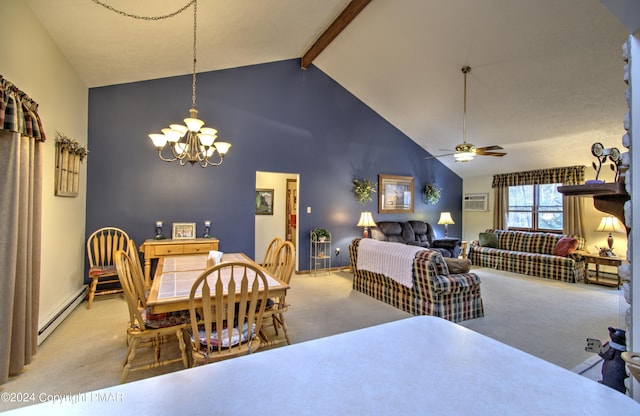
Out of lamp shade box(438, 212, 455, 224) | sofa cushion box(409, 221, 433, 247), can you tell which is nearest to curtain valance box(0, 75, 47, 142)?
sofa cushion box(409, 221, 433, 247)

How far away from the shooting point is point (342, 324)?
10.9 ft

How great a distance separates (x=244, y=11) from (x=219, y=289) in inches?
125

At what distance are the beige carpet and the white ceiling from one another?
279 centimetres

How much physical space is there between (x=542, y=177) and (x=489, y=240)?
5.63ft

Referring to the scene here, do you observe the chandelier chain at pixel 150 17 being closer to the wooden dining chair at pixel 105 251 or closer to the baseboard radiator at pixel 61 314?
the wooden dining chair at pixel 105 251

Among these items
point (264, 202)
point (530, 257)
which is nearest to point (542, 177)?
point (530, 257)

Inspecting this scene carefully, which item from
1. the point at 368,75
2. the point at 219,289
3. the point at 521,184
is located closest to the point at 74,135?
the point at 219,289

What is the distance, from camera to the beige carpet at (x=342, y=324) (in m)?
2.33

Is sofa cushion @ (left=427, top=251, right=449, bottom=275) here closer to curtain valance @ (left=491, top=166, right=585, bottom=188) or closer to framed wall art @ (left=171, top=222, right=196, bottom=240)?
framed wall art @ (left=171, top=222, right=196, bottom=240)

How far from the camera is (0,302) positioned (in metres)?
2.05

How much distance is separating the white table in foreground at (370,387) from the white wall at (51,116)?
2901mm

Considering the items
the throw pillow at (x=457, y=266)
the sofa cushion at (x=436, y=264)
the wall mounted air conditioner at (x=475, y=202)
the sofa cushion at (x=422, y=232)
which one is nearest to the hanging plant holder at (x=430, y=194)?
the sofa cushion at (x=422, y=232)

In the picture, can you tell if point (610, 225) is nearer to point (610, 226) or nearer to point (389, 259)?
point (610, 226)

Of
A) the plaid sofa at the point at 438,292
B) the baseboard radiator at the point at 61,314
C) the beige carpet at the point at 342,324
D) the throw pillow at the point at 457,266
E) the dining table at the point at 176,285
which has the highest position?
the dining table at the point at 176,285
